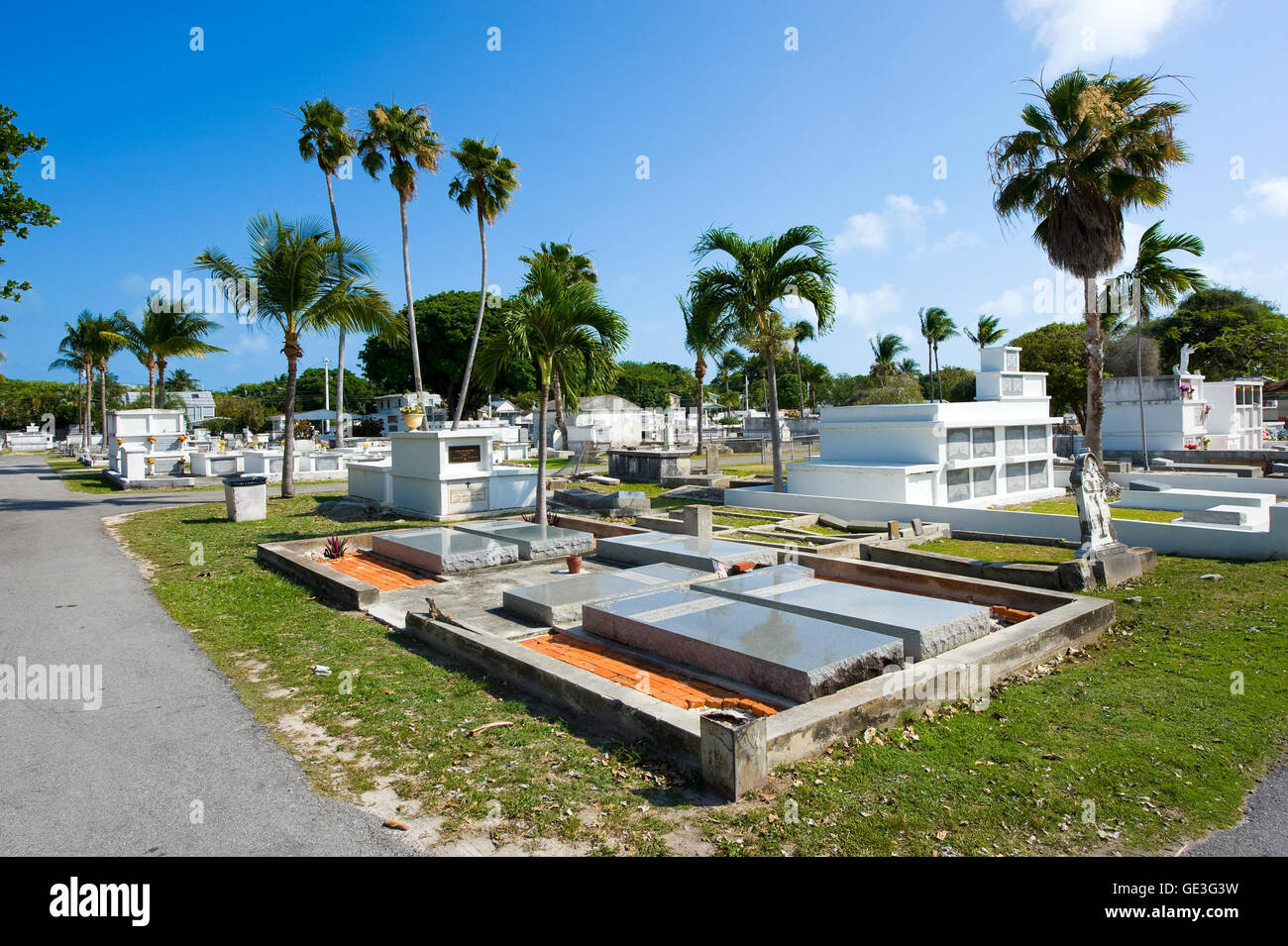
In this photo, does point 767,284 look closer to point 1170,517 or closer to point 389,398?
point 1170,517

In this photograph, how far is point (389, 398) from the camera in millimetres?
58812

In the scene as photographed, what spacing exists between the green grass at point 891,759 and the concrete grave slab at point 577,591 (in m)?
1.31

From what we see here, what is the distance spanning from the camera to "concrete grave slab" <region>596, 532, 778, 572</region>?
1003 cm

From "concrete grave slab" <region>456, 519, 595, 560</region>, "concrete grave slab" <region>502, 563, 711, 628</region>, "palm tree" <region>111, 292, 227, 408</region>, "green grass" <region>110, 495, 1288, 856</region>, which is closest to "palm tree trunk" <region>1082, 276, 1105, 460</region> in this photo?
"green grass" <region>110, 495, 1288, 856</region>

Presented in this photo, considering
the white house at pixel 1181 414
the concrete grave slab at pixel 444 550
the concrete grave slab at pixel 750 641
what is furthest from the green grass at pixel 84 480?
the white house at pixel 1181 414

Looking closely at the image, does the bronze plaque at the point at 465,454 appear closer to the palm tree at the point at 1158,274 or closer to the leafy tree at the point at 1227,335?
the palm tree at the point at 1158,274

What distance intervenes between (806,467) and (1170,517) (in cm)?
765

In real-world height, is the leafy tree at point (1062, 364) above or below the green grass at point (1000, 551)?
above

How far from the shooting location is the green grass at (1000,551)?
37.3ft

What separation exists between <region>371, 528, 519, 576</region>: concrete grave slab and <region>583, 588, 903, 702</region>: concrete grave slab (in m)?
3.58

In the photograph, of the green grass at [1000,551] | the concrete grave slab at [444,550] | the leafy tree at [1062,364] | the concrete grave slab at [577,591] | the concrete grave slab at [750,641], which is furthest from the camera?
the leafy tree at [1062,364]

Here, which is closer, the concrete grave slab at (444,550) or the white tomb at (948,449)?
the concrete grave slab at (444,550)

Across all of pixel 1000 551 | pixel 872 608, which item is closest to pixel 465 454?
pixel 1000 551
